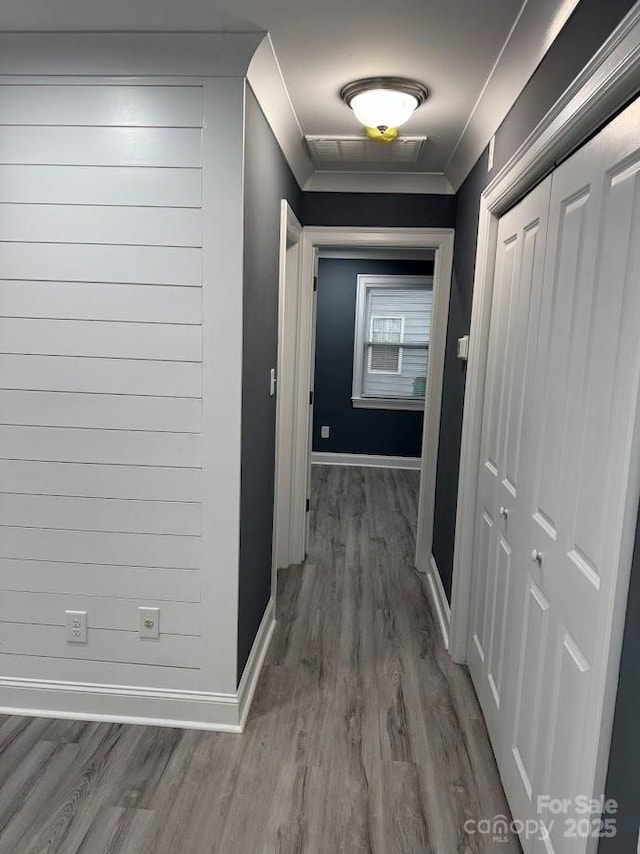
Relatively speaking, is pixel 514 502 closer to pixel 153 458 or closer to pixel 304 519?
pixel 153 458

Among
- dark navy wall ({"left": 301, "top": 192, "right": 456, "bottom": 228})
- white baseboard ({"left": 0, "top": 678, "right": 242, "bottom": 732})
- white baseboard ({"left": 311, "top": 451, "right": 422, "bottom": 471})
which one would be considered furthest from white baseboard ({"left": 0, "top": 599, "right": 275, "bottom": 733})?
white baseboard ({"left": 311, "top": 451, "right": 422, "bottom": 471})

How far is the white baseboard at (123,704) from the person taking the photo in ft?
7.05

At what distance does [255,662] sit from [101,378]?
52.9 inches

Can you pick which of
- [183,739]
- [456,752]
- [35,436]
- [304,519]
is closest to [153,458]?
[35,436]

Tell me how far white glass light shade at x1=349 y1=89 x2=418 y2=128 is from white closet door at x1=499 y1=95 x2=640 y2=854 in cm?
79

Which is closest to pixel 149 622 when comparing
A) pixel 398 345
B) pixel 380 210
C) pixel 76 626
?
pixel 76 626

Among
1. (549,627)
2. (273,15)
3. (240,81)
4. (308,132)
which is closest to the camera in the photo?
(549,627)

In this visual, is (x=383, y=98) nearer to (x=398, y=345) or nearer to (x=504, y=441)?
(x=504, y=441)

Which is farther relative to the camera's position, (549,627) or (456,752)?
(456,752)

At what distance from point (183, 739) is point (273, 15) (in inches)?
93.7

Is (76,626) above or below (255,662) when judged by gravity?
above

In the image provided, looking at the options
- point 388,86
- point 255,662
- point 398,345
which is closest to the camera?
point 388,86

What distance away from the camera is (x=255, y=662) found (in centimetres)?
246

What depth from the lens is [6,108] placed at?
1920mm
